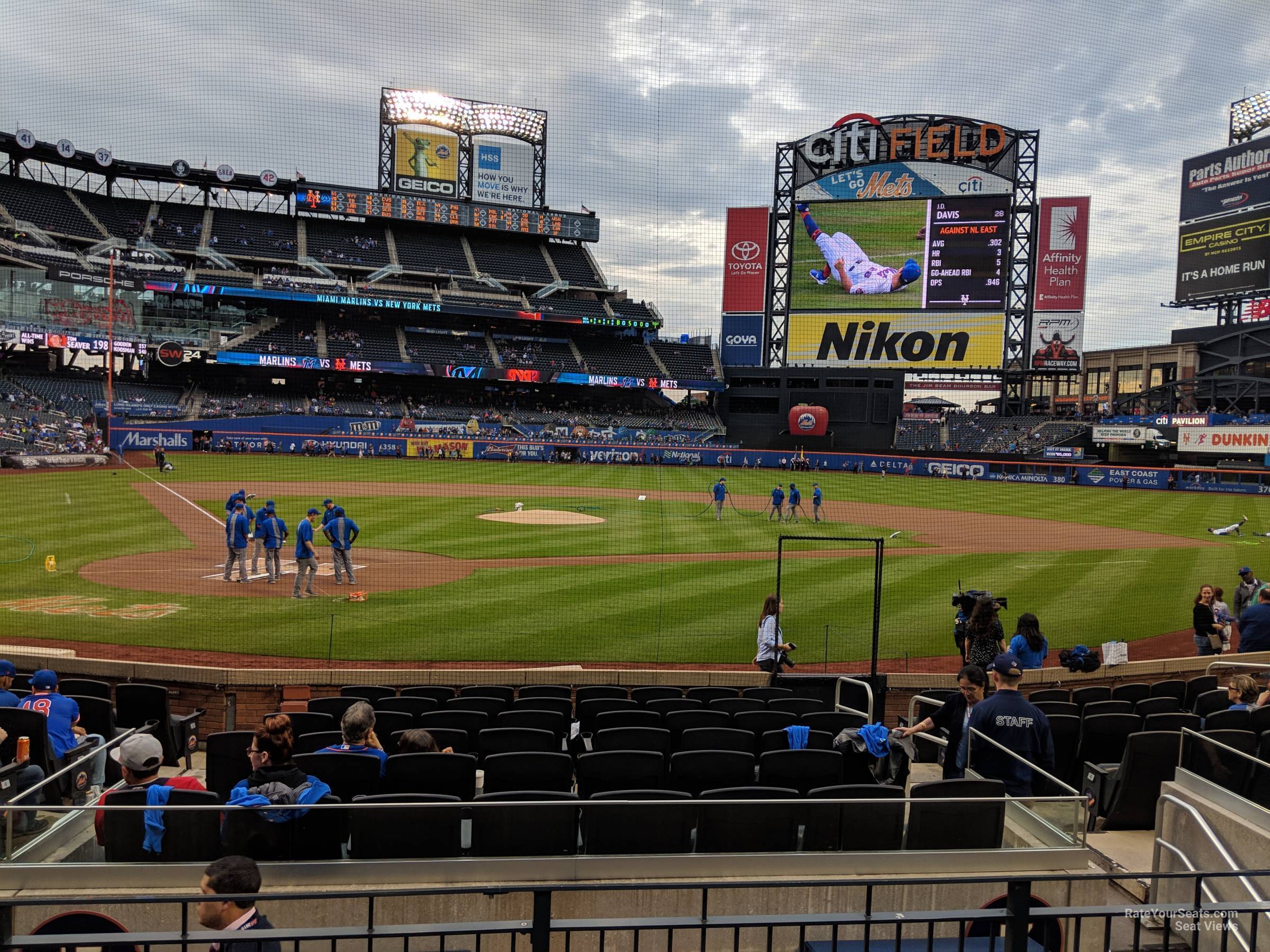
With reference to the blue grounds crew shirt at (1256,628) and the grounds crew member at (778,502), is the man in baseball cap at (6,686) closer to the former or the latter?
the blue grounds crew shirt at (1256,628)

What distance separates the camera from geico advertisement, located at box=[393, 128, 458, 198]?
77.1m

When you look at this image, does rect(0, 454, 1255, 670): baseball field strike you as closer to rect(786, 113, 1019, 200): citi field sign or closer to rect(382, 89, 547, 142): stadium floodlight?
rect(786, 113, 1019, 200): citi field sign

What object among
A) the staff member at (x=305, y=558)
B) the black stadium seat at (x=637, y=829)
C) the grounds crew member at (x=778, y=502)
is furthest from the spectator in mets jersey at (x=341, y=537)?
the grounds crew member at (x=778, y=502)

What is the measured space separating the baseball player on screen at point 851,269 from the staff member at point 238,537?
56247 mm

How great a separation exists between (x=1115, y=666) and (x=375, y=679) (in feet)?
33.8

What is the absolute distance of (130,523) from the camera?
25.6 metres

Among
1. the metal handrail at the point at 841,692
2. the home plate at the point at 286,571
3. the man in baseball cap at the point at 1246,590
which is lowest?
the home plate at the point at 286,571

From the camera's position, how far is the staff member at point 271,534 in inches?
695

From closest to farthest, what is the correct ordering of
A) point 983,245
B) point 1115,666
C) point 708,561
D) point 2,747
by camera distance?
point 2,747 → point 1115,666 → point 708,561 → point 983,245

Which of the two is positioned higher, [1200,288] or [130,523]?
[1200,288]

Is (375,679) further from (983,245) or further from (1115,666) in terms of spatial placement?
(983,245)

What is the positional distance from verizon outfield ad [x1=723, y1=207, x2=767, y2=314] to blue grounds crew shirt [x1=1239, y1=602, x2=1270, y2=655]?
5887 centimetres

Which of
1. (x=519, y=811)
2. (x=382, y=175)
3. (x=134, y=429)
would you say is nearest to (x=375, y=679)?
(x=519, y=811)

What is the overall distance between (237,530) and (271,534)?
0.73m
